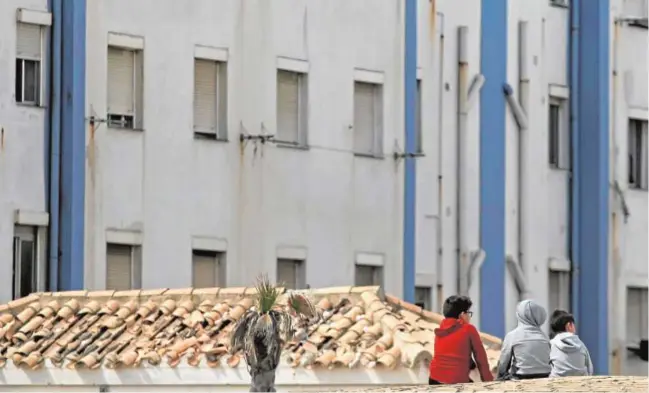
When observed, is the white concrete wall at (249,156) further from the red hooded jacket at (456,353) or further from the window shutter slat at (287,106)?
the red hooded jacket at (456,353)

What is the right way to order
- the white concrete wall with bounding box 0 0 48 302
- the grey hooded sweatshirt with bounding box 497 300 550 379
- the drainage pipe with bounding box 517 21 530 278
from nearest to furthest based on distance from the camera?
the grey hooded sweatshirt with bounding box 497 300 550 379, the white concrete wall with bounding box 0 0 48 302, the drainage pipe with bounding box 517 21 530 278

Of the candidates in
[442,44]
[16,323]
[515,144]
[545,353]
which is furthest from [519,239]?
[545,353]

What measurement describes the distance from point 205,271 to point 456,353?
1717cm

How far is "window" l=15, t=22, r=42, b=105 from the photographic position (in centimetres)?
3516

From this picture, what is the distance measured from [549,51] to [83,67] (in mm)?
13402

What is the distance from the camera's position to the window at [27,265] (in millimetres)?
35094

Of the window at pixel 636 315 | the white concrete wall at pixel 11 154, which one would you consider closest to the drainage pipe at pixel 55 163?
the white concrete wall at pixel 11 154

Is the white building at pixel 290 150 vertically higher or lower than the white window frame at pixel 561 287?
higher

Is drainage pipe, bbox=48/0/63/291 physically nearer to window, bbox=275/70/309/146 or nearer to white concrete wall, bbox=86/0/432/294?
white concrete wall, bbox=86/0/432/294

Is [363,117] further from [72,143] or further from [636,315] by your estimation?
[636,315]

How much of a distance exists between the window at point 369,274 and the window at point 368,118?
1.94 m

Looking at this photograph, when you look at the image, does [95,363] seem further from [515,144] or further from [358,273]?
[515,144]

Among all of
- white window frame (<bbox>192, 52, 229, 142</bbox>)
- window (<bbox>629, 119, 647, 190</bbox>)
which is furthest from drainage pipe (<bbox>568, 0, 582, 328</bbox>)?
white window frame (<bbox>192, 52, 229, 142</bbox>)

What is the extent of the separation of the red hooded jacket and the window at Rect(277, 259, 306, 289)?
18045 millimetres
